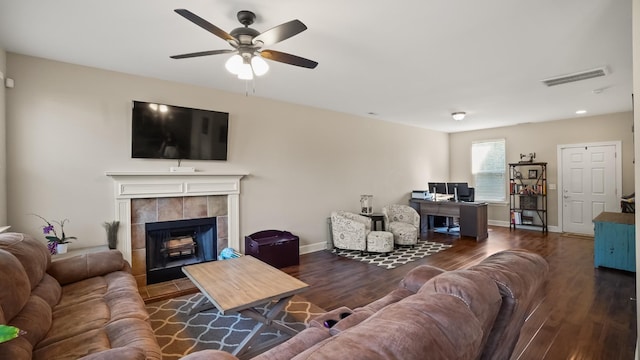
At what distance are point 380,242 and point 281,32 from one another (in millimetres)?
3866

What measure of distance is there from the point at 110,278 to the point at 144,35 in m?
2.24

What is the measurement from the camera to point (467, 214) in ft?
20.7

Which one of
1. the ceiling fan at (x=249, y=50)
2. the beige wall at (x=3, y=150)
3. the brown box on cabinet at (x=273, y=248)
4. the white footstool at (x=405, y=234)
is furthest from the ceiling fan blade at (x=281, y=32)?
the white footstool at (x=405, y=234)

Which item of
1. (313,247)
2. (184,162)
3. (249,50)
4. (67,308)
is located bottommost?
(313,247)

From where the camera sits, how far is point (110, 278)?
2.71 meters

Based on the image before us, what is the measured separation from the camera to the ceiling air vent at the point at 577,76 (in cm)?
357

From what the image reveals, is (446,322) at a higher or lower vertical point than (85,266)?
higher

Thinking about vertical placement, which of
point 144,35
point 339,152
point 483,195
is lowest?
point 483,195

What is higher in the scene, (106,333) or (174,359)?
(106,333)

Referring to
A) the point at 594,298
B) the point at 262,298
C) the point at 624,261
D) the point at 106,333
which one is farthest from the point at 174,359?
the point at 624,261

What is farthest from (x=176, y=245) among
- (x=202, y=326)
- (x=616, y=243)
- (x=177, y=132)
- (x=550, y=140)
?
(x=550, y=140)

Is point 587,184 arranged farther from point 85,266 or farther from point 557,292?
point 85,266

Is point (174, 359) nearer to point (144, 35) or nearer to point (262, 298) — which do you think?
point (262, 298)

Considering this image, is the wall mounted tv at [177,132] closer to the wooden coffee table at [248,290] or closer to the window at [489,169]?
the wooden coffee table at [248,290]
